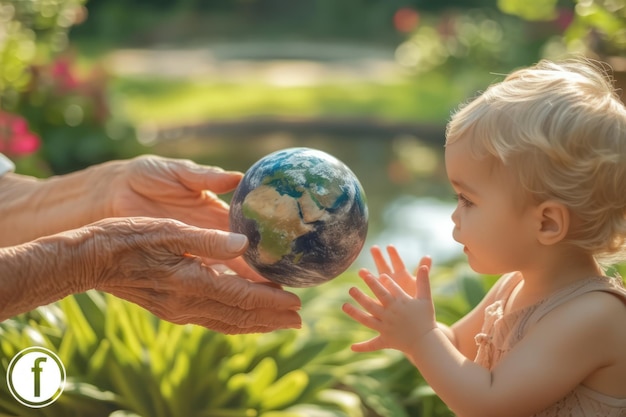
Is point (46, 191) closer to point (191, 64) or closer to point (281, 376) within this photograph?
point (281, 376)

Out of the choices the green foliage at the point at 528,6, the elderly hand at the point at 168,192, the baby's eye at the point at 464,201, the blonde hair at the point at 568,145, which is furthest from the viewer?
the green foliage at the point at 528,6

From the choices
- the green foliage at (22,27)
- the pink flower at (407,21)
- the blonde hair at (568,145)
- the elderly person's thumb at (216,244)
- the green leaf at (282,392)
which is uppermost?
the pink flower at (407,21)

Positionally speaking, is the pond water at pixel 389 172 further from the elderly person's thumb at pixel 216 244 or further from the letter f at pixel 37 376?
the elderly person's thumb at pixel 216 244

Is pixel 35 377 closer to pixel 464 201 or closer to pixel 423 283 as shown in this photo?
pixel 423 283

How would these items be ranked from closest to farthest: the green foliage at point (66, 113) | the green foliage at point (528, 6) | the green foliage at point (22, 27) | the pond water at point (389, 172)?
the green foliage at point (528, 6) → the green foliage at point (22, 27) → the pond water at point (389, 172) → the green foliage at point (66, 113)

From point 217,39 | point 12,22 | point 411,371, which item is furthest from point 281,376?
point 217,39

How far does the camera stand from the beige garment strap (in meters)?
2.32

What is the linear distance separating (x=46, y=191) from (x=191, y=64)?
1238 cm

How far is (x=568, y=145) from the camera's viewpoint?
2.25m

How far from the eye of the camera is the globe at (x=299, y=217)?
2635mm

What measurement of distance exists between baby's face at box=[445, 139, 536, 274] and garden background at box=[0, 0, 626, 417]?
1.13 metres

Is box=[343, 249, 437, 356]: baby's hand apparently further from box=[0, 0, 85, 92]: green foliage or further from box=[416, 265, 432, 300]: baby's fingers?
box=[0, 0, 85, 92]: green foliage

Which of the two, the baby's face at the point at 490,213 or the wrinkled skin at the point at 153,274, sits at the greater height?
the baby's face at the point at 490,213

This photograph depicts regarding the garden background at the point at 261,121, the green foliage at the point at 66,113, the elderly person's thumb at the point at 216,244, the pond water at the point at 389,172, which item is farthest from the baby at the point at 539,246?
the green foliage at the point at 66,113
